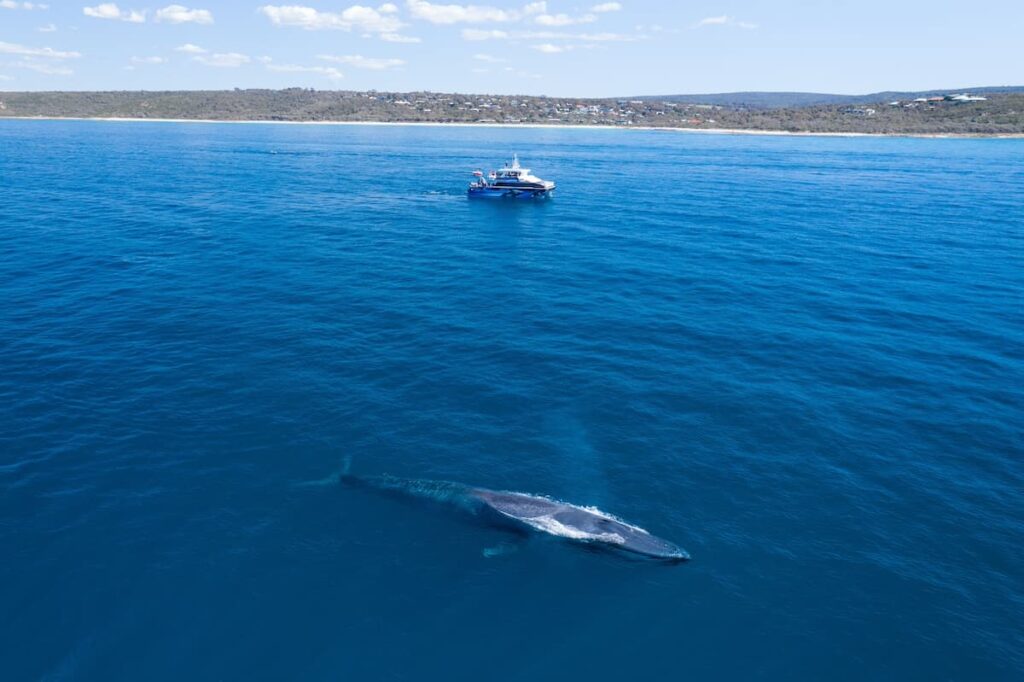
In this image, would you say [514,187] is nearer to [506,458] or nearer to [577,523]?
[506,458]

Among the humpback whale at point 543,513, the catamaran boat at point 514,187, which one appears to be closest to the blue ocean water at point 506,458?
the humpback whale at point 543,513

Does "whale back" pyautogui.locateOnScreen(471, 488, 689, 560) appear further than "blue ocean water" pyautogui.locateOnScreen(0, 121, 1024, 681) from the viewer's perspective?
Yes

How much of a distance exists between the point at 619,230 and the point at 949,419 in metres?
65.6

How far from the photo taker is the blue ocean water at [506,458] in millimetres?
28531

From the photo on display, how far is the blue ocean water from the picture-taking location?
93.6ft

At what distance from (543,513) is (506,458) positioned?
667 cm

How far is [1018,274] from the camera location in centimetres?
7869

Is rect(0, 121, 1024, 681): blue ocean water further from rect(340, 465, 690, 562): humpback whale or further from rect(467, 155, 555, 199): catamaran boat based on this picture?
rect(467, 155, 555, 199): catamaran boat

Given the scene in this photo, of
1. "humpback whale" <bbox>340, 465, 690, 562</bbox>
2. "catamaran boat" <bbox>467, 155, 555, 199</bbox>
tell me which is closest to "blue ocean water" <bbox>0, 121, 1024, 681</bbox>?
"humpback whale" <bbox>340, 465, 690, 562</bbox>

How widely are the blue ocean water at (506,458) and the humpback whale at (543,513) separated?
1084mm

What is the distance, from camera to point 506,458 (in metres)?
41.0

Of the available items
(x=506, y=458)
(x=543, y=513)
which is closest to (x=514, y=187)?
(x=506, y=458)

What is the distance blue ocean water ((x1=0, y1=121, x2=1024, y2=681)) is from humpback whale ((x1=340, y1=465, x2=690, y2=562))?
1.08 meters

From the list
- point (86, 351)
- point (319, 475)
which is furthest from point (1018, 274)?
point (86, 351)
